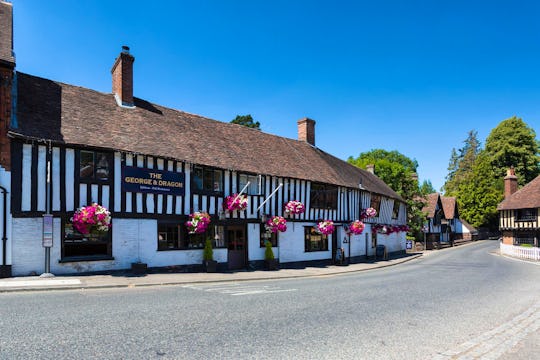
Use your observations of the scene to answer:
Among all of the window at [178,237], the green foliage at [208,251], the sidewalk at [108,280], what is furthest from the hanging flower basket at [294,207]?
the green foliage at [208,251]

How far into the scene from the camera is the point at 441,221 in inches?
2421

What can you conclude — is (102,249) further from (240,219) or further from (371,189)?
(371,189)

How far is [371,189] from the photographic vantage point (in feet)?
105

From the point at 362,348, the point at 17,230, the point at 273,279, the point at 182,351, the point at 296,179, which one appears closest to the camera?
the point at 182,351

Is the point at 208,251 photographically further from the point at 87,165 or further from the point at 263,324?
the point at 263,324

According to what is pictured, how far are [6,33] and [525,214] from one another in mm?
44494

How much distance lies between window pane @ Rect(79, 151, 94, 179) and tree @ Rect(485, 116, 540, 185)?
224 ft

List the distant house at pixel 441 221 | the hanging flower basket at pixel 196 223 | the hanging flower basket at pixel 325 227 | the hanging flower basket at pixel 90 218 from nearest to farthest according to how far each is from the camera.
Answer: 1. the hanging flower basket at pixel 90 218
2. the hanging flower basket at pixel 196 223
3. the hanging flower basket at pixel 325 227
4. the distant house at pixel 441 221

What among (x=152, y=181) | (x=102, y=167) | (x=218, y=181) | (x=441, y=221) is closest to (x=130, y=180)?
Answer: (x=152, y=181)

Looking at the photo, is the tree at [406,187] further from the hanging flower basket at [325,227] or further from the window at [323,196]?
the hanging flower basket at [325,227]

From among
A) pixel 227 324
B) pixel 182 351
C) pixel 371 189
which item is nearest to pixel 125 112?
pixel 227 324

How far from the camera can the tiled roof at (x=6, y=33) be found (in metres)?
14.0

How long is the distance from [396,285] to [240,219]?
8.31 m

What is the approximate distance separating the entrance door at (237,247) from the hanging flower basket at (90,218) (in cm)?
657
